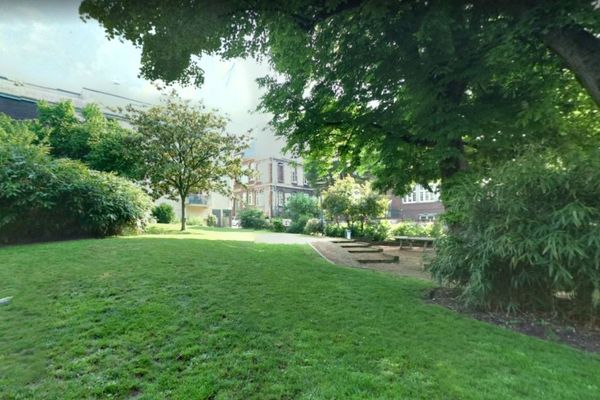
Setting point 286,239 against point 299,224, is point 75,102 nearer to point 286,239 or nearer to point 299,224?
point 299,224

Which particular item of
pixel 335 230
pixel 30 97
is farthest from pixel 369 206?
pixel 30 97

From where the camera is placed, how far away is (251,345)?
351cm

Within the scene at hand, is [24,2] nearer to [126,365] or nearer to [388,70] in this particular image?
[126,365]

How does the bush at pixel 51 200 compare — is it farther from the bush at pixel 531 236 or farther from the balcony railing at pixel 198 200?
the balcony railing at pixel 198 200

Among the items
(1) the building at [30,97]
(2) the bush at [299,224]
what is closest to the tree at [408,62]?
(2) the bush at [299,224]

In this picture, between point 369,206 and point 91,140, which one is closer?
point 91,140

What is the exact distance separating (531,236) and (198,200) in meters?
32.4

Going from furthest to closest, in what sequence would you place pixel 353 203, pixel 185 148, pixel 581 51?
1. pixel 353 203
2. pixel 185 148
3. pixel 581 51

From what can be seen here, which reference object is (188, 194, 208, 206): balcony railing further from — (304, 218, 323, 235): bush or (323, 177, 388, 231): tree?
(323, 177, 388, 231): tree

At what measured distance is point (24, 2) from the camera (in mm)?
3182

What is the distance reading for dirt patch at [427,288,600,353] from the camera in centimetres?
396

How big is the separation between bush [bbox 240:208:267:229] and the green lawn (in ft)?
71.2

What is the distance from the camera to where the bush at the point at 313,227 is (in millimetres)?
21438

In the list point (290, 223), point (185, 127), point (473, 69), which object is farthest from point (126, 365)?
point (290, 223)
